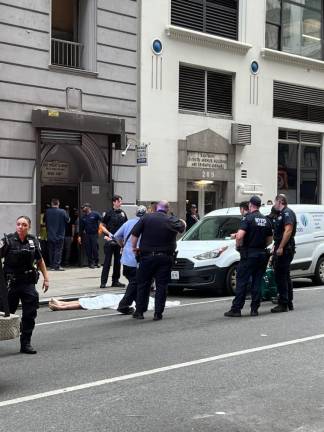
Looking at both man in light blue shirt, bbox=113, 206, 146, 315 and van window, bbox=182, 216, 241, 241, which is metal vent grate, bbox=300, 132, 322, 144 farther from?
man in light blue shirt, bbox=113, 206, 146, 315

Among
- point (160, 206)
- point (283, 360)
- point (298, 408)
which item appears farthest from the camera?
point (160, 206)

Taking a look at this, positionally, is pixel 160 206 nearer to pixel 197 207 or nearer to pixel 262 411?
pixel 262 411

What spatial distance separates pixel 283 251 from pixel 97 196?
8498 mm

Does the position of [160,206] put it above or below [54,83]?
below

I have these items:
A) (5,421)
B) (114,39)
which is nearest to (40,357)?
(5,421)

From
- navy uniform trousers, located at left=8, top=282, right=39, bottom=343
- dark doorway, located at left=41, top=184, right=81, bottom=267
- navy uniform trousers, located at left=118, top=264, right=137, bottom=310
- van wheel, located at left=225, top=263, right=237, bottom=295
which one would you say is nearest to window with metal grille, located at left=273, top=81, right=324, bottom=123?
dark doorway, located at left=41, top=184, right=81, bottom=267

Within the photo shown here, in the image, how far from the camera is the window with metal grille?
75.5 ft

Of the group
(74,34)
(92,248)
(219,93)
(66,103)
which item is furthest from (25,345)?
(219,93)

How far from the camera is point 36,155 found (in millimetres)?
16719

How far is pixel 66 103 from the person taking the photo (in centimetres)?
1722

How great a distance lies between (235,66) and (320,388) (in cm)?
1689

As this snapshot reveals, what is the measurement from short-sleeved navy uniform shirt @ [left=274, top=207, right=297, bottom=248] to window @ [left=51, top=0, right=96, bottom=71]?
917 centimetres

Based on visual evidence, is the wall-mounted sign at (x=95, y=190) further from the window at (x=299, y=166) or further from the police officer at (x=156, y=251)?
the police officer at (x=156, y=251)

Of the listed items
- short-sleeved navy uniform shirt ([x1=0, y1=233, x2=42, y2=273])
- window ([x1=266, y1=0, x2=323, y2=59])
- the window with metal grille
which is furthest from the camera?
the window with metal grille
